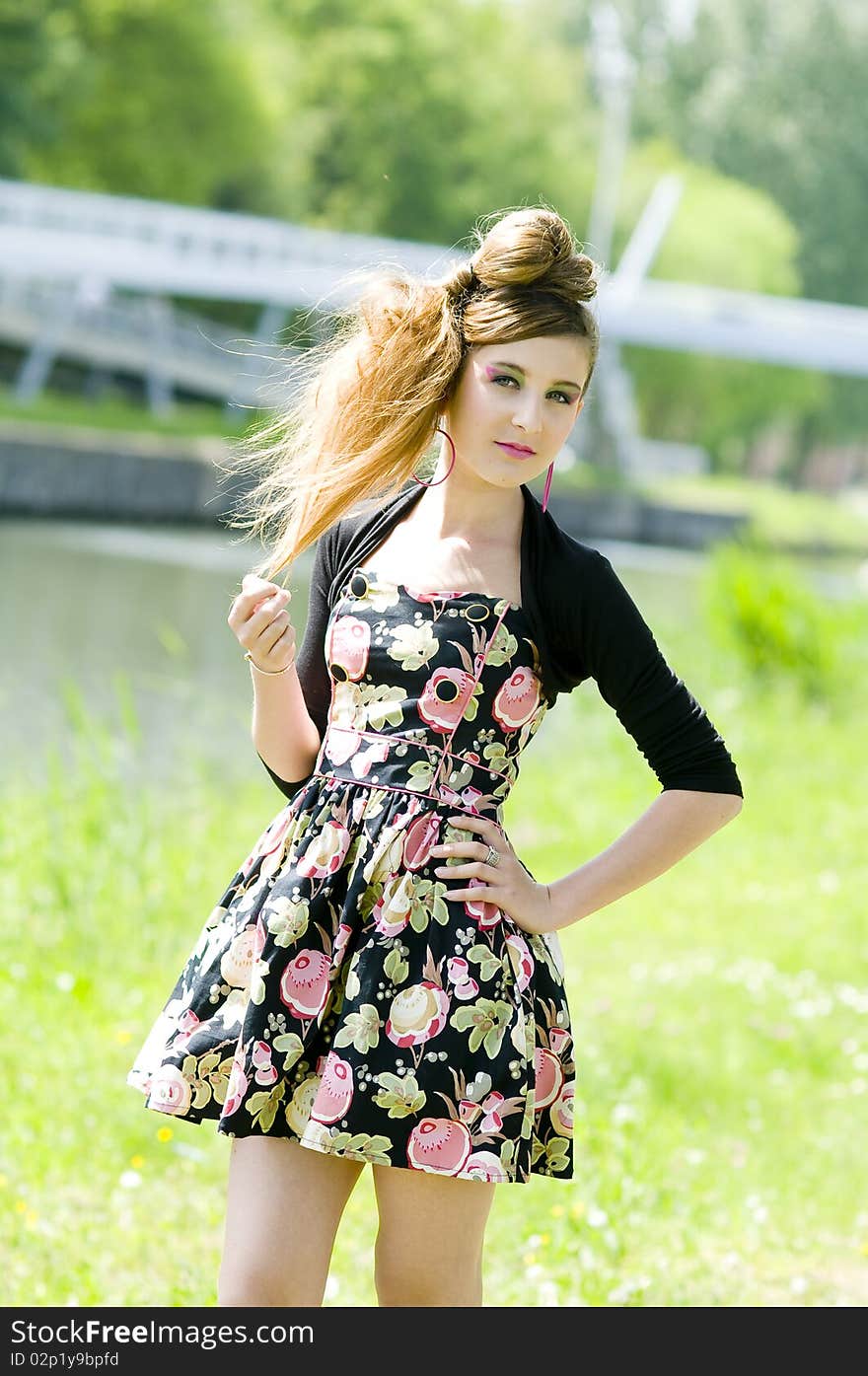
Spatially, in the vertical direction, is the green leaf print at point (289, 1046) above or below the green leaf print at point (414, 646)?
below

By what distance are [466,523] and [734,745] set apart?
7531mm

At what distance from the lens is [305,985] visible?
2189mm

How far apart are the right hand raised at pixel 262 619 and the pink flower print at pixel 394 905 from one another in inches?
13.2

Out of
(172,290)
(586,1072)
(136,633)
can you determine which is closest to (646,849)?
(586,1072)

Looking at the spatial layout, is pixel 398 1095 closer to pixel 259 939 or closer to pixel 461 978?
pixel 461 978

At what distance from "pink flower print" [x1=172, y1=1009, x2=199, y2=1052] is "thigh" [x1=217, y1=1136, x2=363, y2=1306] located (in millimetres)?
141

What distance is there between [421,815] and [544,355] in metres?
0.63

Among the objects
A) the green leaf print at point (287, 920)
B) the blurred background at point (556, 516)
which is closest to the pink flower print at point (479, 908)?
the green leaf print at point (287, 920)

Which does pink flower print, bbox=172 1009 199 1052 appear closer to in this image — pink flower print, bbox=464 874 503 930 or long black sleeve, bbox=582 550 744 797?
pink flower print, bbox=464 874 503 930

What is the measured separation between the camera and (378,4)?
45.3 meters

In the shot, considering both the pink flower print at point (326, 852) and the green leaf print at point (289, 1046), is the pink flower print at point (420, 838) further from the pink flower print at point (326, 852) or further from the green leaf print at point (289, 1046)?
the green leaf print at point (289, 1046)

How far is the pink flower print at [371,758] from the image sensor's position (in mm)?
2258

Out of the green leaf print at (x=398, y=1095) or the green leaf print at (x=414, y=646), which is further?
the green leaf print at (x=414, y=646)

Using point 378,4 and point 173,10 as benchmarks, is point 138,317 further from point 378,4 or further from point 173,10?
point 378,4
